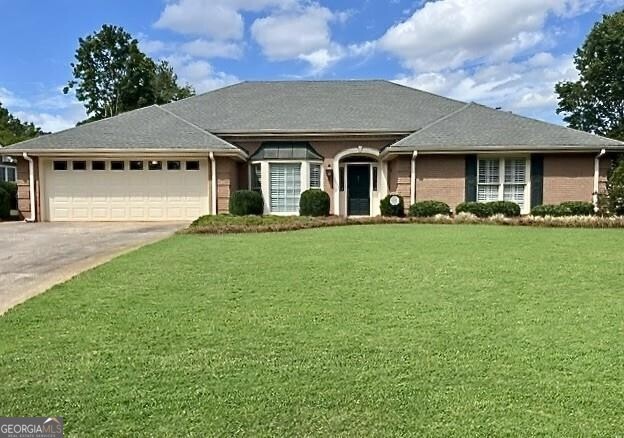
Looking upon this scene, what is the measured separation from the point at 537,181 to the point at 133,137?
51.0 ft

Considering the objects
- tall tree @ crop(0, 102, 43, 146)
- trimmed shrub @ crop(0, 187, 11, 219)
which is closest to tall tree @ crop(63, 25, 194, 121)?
tall tree @ crop(0, 102, 43, 146)

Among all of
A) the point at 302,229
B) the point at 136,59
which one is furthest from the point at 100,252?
the point at 136,59

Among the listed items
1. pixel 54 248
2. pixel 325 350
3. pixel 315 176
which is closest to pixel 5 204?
pixel 54 248

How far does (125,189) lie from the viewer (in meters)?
17.9

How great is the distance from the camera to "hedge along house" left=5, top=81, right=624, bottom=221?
17.5 m

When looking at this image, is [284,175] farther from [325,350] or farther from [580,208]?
[325,350]

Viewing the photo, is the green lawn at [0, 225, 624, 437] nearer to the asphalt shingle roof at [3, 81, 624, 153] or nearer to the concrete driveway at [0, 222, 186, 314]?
the concrete driveway at [0, 222, 186, 314]

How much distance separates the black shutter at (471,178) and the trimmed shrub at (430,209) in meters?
1.24

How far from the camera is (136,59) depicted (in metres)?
42.6

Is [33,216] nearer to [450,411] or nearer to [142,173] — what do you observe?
[142,173]

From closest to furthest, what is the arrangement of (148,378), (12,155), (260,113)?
(148,378)
(12,155)
(260,113)

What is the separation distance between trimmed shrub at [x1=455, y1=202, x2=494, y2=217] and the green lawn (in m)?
9.29

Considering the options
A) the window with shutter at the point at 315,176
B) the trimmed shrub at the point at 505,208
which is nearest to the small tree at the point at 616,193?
the trimmed shrub at the point at 505,208

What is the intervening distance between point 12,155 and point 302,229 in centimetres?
1156
